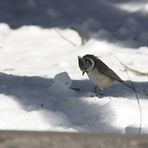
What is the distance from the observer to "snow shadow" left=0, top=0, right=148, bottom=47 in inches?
253

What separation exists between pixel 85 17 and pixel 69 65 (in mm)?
1431

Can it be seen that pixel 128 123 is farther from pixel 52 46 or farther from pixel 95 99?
pixel 52 46

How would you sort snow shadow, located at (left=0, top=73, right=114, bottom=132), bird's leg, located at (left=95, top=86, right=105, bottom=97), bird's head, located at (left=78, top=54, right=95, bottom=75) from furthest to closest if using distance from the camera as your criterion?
bird's leg, located at (left=95, top=86, right=105, bottom=97) → bird's head, located at (left=78, top=54, right=95, bottom=75) → snow shadow, located at (left=0, top=73, right=114, bottom=132)

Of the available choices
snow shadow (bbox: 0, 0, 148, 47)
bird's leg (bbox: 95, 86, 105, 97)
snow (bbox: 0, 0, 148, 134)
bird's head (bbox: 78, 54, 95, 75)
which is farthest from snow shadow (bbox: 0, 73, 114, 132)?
snow shadow (bbox: 0, 0, 148, 47)

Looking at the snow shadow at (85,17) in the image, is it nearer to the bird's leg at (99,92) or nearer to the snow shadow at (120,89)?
the snow shadow at (120,89)

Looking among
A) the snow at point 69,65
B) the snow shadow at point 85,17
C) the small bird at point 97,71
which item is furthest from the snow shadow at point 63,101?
the snow shadow at point 85,17

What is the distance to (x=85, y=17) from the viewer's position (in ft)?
22.4

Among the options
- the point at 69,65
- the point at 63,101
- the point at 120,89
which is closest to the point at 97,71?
the point at 63,101

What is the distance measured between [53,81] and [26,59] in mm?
1002

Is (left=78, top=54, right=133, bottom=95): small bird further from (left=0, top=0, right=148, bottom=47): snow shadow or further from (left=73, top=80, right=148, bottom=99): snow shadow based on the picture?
(left=0, top=0, right=148, bottom=47): snow shadow

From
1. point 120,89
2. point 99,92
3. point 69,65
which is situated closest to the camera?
point 99,92

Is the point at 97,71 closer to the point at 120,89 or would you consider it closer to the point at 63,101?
the point at 63,101

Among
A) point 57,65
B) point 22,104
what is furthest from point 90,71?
point 57,65

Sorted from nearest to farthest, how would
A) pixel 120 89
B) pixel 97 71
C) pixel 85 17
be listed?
1. pixel 97 71
2. pixel 120 89
3. pixel 85 17
